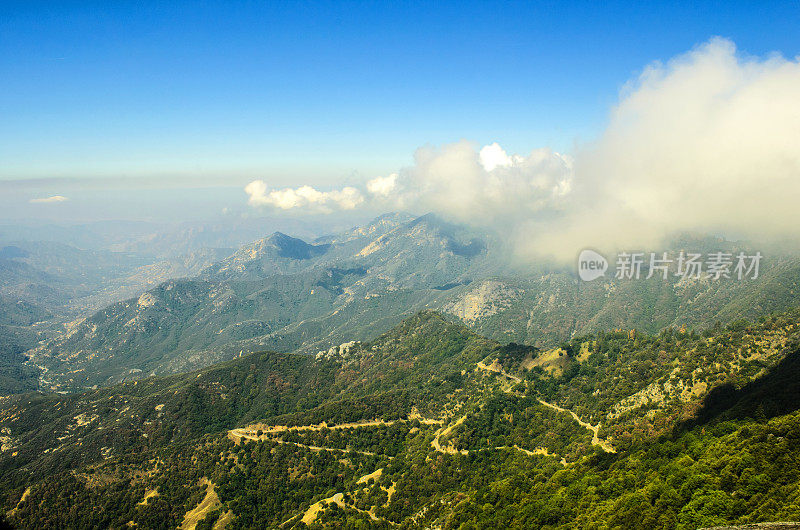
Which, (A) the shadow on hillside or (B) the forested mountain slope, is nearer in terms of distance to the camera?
(B) the forested mountain slope

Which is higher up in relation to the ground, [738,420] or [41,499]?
[738,420]

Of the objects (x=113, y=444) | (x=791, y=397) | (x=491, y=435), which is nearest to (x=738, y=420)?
(x=791, y=397)

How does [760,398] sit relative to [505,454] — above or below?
above

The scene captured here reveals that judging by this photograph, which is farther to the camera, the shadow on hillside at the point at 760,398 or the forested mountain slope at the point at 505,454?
the shadow on hillside at the point at 760,398

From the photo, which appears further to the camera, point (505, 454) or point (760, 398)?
point (505, 454)

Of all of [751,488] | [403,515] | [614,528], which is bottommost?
[403,515]

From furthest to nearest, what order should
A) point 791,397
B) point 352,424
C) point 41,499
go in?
point 352,424 → point 41,499 → point 791,397

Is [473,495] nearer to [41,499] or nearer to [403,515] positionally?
[403,515]

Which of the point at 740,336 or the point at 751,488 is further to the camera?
the point at 740,336
